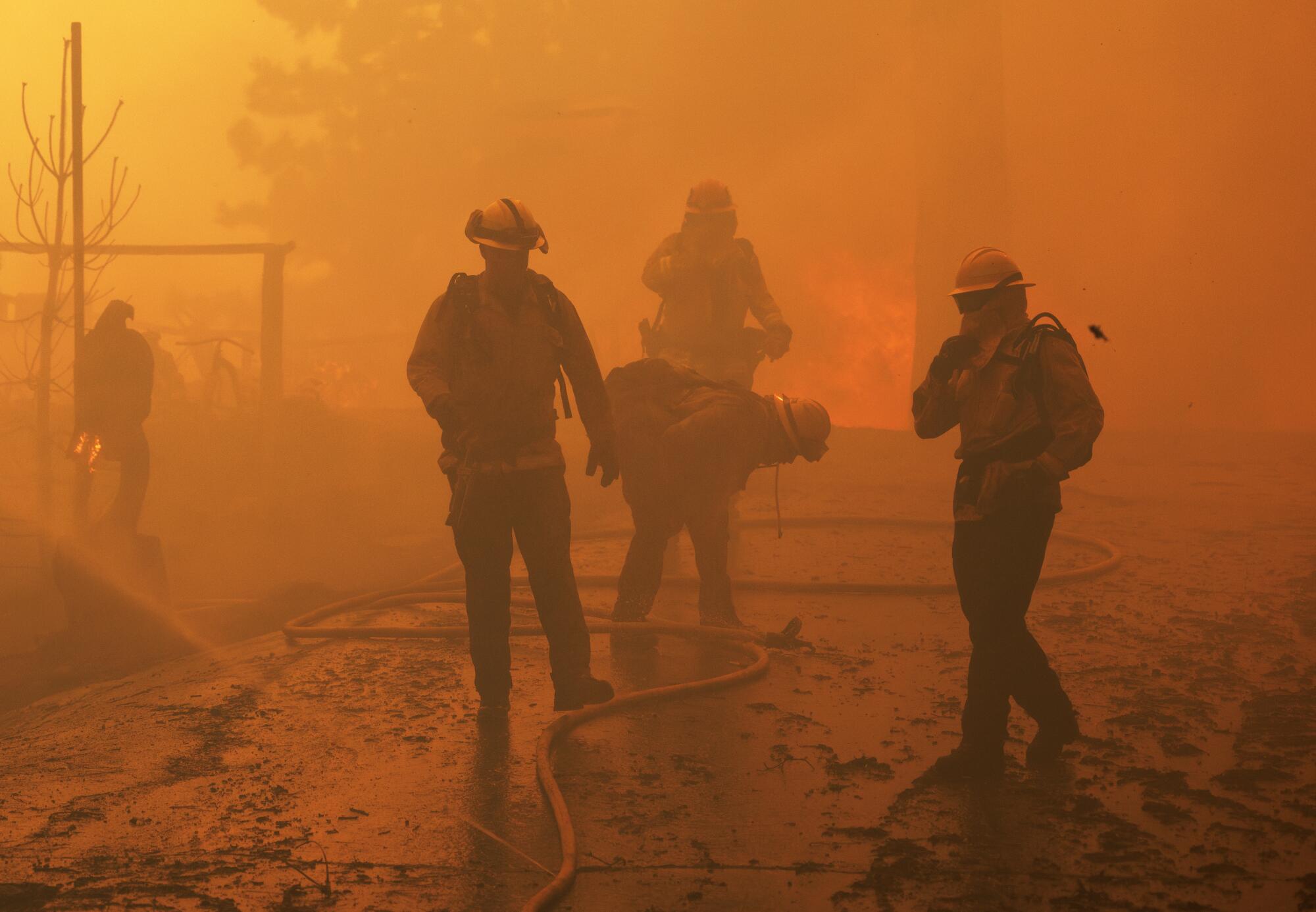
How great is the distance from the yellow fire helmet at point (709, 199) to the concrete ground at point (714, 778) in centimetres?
254

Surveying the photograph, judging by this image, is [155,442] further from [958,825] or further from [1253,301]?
[1253,301]

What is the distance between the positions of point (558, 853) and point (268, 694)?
7.07 ft

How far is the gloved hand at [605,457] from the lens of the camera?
4.85 metres

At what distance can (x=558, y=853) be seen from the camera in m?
3.42

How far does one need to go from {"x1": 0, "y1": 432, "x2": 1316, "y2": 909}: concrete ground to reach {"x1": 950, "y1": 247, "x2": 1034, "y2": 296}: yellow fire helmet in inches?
61.2

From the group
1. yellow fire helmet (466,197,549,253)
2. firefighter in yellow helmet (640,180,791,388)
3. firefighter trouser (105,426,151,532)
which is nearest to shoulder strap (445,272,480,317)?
yellow fire helmet (466,197,549,253)

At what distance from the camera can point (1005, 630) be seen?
4.04 meters

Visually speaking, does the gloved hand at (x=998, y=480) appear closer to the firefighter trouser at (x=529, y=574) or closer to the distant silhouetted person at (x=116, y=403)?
the firefighter trouser at (x=529, y=574)

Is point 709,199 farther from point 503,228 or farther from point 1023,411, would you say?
point 1023,411

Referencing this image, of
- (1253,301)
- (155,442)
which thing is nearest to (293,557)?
(155,442)

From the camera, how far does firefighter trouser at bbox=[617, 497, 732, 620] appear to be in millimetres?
6070

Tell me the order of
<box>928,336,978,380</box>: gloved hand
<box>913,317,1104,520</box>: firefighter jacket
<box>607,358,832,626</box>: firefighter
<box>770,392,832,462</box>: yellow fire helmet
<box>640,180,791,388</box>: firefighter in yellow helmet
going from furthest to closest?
<box>640,180,791,388</box>: firefighter in yellow helmet, <box>770,392,832,462</box>: yellow fire helmet, <box>607,358,832,626</box>: firefighter, <box>928,336,978,380</box>: gloved hand, <box>913,317,1104,520</box>: firefighter jacket

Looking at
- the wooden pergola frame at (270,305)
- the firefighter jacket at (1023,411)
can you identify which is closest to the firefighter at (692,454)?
the firefighter jacket at (1023,411)

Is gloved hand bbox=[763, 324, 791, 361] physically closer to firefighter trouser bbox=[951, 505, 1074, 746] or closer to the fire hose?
the fire hose
